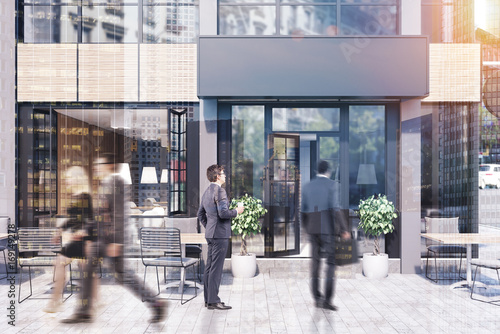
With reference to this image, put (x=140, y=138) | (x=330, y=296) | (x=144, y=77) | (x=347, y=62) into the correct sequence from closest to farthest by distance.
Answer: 1. (x=140, y=138)
2. (x=144, y=77)
3. (x=330, y=296)
4. (x=347, y=62)

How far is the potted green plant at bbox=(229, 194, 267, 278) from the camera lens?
5875mm

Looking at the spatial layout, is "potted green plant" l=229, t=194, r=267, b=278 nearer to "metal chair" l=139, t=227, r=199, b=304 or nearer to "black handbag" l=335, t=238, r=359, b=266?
"metal chair" l=139, t=227, r=199, b=304

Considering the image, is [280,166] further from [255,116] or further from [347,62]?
[347,62]

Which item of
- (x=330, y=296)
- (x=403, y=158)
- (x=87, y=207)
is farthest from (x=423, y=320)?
(x=87, y=207)

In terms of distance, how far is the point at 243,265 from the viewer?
6.03 m

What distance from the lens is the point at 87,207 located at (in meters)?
2.38

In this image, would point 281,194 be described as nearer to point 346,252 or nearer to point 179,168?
point 346,252

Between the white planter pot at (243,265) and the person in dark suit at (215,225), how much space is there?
60.7 inches

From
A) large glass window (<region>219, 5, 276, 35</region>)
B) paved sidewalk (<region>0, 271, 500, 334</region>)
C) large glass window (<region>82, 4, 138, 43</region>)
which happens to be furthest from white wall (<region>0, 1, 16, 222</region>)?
large glass window (<region>219, 5, 276, 35</region>)

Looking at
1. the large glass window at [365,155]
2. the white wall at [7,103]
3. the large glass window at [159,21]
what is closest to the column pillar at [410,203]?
the large glass window at [365,155]

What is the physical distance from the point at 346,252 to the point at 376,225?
2.30ft

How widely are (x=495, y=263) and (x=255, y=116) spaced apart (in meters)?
3.81

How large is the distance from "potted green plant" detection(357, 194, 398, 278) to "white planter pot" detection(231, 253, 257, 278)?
165 centimetres

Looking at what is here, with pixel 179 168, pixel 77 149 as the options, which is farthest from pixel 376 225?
pixel 77 149
